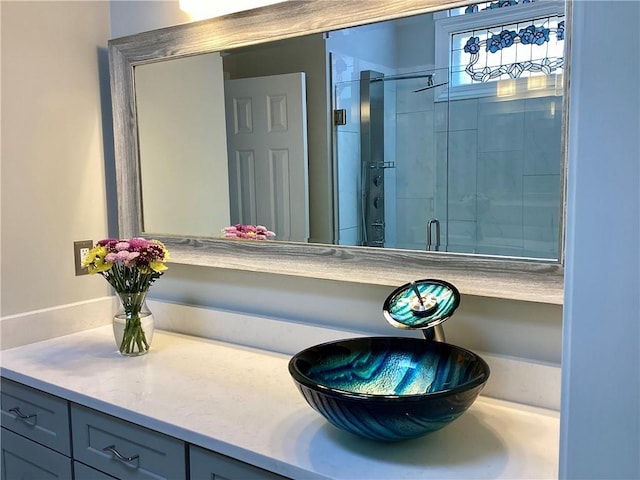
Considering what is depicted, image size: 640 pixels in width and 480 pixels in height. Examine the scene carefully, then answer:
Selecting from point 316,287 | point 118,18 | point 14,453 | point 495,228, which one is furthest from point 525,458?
point 118,18

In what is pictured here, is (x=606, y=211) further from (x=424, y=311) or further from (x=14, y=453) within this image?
(x=14, y=453)

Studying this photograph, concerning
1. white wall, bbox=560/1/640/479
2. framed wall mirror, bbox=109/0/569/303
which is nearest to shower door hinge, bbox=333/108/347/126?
framed wall mirror, bbox=109/0/569/303

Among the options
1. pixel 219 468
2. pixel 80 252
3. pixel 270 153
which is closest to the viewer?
pixel 219 468

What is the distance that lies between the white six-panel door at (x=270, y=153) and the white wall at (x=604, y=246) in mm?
935

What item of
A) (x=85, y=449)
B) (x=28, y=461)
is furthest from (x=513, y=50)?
(x=28, y=461)

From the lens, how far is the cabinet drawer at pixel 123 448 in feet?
4.20

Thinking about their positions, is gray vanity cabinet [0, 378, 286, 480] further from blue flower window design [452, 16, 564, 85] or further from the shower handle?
blue flower window design [452, 16, 564, 85]

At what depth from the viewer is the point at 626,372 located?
76 centimetres

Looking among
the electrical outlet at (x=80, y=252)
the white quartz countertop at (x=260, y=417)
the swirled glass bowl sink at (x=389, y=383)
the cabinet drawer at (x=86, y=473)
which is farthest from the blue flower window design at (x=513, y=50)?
the electrical outlet at (x=80, y=252)

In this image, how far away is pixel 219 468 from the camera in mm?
1197

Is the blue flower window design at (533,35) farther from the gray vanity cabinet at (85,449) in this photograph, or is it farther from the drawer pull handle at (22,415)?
the drawer pull handle at (22,415)

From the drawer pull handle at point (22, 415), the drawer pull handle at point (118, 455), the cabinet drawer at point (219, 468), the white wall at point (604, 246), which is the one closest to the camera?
the white wall at point (604, 246)

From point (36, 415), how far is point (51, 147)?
86 cm

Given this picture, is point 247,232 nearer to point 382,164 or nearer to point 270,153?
point 270,153
